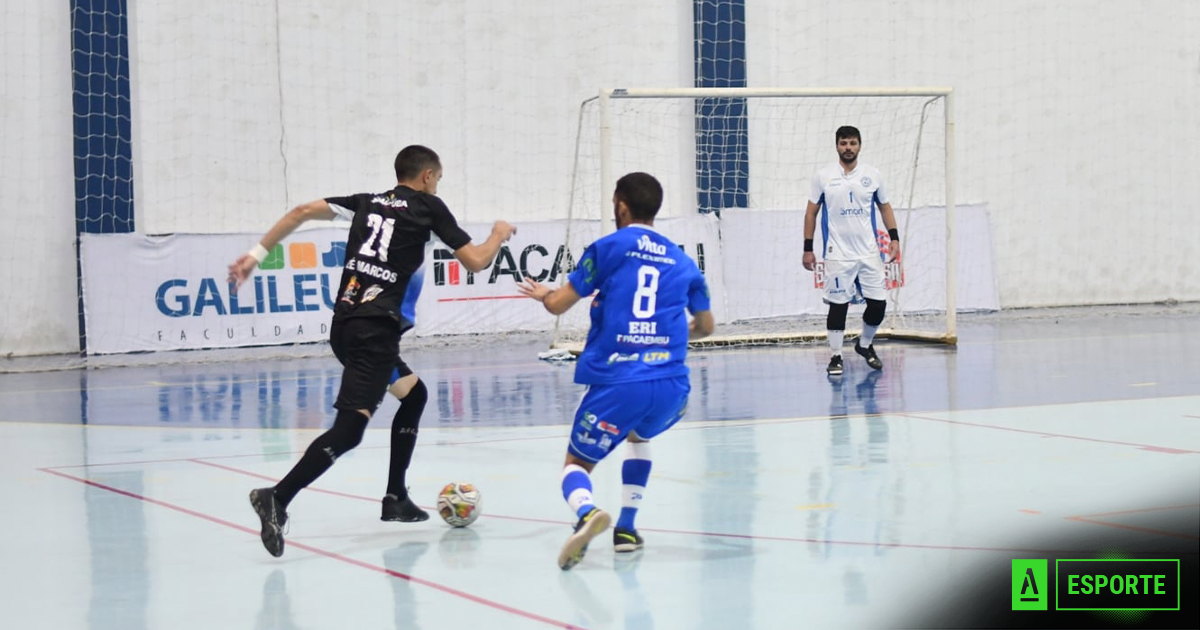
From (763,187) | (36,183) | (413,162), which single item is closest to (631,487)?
(413,162)

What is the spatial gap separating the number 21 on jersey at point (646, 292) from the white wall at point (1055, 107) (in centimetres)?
1598

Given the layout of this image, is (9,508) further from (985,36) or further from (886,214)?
(985,36)

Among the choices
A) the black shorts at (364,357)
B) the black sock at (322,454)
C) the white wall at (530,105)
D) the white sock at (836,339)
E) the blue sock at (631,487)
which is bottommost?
the blue sock at (631,487)

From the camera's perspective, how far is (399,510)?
6395mm

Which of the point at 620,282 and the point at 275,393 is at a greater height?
the point at 620,282

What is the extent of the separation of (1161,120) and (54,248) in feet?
58.9

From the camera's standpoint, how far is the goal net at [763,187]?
772 inches

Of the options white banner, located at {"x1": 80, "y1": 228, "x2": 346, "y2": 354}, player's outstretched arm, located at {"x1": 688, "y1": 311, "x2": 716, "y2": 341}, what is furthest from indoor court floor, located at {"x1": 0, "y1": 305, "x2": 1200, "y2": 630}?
white banner, located at {"x1": 80, "y1": 228, "x2": 346, "y2": 354}

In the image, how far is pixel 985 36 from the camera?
22.2m

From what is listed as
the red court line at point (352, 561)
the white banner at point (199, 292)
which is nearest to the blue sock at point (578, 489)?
the red court line at point (352, 561)

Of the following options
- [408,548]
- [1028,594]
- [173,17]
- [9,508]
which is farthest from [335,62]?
[1028,594]

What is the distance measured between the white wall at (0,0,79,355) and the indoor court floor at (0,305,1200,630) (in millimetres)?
4690

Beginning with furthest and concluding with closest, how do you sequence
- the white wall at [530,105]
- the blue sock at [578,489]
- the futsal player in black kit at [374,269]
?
the white wall at [530,105]
the futsal player in black kit at [374,269]
the blue sock at [578,489]

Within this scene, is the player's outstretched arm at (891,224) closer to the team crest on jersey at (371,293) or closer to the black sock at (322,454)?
the team crest on jersey at (371,293)
